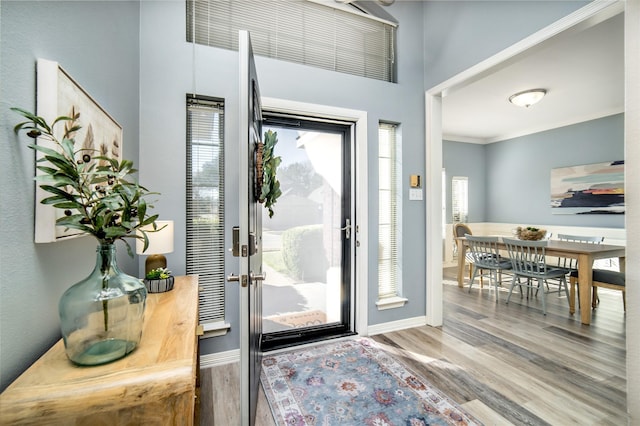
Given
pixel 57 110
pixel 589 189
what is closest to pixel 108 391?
pixel 57 110

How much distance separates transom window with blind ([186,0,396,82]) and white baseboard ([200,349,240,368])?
8.04 feet

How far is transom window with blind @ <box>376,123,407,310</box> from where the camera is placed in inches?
115

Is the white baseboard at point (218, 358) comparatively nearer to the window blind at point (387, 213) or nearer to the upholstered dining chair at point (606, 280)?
the window blind at point (387, 213)

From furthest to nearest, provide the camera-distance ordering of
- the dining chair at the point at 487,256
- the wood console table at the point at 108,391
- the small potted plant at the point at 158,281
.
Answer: the dining chair at the point at 487,256 → the small potted plant at the point at 158,281 → the wood console table at the point at 108,391

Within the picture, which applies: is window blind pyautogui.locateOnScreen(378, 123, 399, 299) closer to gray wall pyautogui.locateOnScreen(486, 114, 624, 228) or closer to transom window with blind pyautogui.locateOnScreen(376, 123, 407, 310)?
transom window with blind pyautogui.locateOnScreen(376, 123, 407, 310)

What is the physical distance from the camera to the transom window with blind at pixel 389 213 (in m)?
2.91

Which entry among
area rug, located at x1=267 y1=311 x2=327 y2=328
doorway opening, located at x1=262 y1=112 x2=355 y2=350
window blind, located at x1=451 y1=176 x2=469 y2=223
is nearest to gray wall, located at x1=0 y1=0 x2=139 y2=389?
doorway opening, located at x1=262 y1=112 x2=355 y2=350

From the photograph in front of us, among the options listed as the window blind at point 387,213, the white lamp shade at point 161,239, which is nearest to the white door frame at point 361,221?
the window blind at point 387,213

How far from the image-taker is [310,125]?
270 centimetres

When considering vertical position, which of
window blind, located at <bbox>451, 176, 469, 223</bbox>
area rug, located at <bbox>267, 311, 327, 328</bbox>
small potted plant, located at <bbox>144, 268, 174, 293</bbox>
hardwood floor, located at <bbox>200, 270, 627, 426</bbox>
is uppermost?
window blind, located at <bbox>451, 176, 469, 223</bbox>

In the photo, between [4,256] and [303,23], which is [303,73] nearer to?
[303,23]

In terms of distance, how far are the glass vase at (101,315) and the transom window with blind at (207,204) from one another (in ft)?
4.35

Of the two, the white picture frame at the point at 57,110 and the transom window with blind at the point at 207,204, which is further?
the transom window with blind at the point at 207,204

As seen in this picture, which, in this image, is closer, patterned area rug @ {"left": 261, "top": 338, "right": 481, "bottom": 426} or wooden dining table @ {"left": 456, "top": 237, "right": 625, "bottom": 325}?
patterned area rug @ {"left": 261, "top": 338, "right": 481, "bottom": 426}
